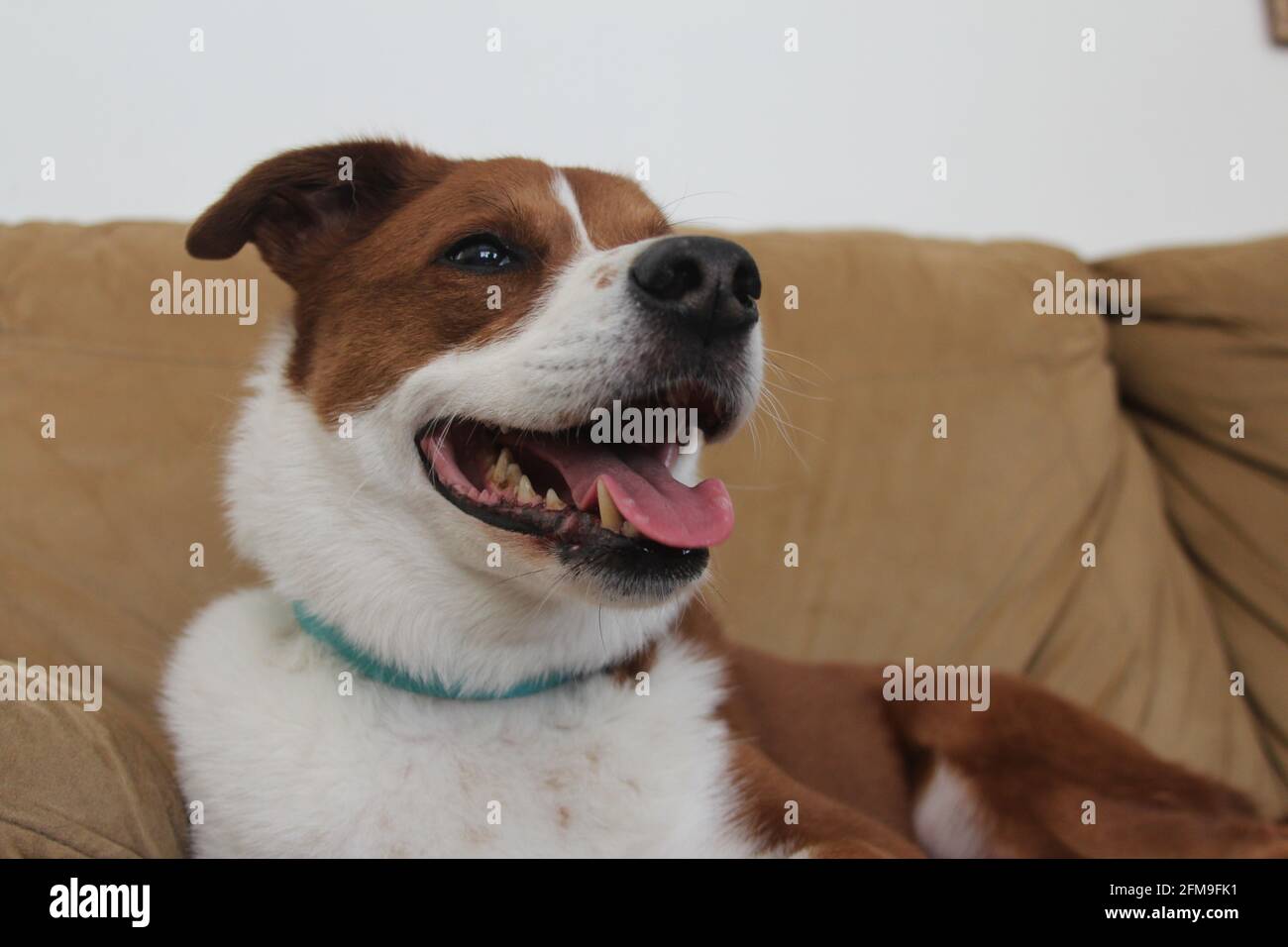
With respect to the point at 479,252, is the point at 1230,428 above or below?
below

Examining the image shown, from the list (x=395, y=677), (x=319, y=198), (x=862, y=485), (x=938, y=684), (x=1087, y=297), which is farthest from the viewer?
(x=1087, y=297)

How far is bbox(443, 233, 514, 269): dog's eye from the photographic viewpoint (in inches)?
56.2

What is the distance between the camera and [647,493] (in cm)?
126

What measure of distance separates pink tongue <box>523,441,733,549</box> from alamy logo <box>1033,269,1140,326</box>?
1492 mm

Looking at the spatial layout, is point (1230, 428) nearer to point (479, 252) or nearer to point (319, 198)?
point (479, 252)

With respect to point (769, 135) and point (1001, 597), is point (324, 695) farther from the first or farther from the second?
point (769, 135)

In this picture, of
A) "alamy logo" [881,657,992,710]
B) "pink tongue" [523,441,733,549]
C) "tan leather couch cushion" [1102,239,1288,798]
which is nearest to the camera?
"pink tongue" [523,441,733,549]

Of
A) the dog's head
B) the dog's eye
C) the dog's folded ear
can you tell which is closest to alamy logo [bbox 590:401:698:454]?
the dog's head

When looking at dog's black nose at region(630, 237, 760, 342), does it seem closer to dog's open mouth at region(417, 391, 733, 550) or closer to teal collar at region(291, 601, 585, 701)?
dog's open mouth at region(417, 391, 733, 550)

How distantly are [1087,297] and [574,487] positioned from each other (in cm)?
178
